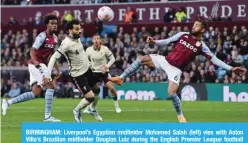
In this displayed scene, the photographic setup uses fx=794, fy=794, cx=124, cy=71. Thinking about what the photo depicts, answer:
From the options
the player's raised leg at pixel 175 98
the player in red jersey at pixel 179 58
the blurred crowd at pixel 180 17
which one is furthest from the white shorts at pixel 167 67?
the blurred crowd at pixel 180 17

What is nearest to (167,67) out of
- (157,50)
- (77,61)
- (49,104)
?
(77,61)

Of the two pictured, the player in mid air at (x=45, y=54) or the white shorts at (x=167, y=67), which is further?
the player in mid air at (x=45, y=54)

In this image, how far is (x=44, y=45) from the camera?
19953mm

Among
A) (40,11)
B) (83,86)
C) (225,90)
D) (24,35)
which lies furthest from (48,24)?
(40,11)

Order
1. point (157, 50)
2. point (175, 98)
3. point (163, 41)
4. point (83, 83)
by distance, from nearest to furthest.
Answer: point (163, 41) < point (175, 98) < point (83, 83) < point (157, 50)

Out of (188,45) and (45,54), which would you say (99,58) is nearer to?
(45,54)

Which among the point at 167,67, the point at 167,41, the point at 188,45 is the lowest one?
the point at 167,67

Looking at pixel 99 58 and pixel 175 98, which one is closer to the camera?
pixel 175 98

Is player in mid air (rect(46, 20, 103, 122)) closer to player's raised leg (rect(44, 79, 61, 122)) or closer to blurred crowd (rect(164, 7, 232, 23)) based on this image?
player's raised leg (rect(44, 79, 61, 122))

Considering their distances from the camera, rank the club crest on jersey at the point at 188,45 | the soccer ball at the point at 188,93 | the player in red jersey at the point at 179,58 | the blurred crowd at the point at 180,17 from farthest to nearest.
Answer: the blurred crowd at the point at 180,17 → the soccer ball at the point at 188,93 → the club crest on jersey at the point at 188,45 → the player in red jersey at the point at 179,58

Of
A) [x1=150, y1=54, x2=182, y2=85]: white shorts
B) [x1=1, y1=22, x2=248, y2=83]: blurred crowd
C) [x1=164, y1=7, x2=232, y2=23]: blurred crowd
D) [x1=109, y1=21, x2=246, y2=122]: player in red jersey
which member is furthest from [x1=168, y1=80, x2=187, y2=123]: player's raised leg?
[x1=164, y1=7, x2=232, y2=23]: blurred crowd

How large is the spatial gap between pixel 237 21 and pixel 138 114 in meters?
15.6

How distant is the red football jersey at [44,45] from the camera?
1980 cm

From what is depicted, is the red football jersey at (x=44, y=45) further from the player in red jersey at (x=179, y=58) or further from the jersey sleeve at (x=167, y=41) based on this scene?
the jersey sleeve at (x=167, y=41)
